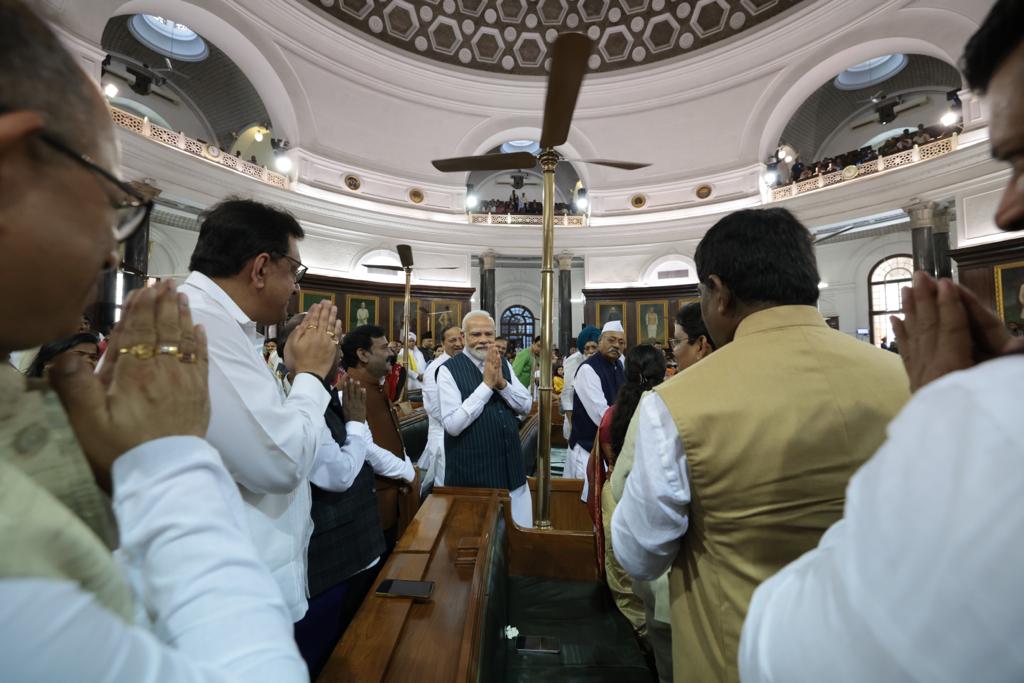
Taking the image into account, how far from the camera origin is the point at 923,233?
1162 cm

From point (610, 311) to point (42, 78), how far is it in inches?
648

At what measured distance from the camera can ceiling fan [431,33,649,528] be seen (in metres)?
2.12

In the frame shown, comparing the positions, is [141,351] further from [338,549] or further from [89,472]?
[338,549]

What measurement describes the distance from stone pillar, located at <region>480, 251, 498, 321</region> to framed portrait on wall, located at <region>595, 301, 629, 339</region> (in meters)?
3.61

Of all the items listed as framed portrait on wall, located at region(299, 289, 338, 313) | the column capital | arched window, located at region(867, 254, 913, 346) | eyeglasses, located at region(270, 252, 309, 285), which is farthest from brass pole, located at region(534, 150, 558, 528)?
arched window, located at region(867, 254, 913, 346)

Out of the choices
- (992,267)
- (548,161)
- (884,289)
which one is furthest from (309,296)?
(884,289)

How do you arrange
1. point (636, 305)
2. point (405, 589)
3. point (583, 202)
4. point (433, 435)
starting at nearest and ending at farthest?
point (405, 589), point (433, 435), point (636, 305), point (583, 202)

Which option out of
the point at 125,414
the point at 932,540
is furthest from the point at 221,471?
the point at 932,540

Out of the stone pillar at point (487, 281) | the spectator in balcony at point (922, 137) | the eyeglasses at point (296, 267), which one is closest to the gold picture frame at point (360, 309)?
the stone pillar at point (487, 281)

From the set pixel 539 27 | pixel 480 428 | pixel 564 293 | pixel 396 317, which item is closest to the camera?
pixel 480 428

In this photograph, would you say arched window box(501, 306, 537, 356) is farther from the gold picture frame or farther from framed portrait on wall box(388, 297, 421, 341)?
the gold picture frame

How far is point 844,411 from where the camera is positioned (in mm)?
1061

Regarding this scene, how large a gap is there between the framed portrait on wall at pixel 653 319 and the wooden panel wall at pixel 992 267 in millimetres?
6980

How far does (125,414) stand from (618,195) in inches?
682
